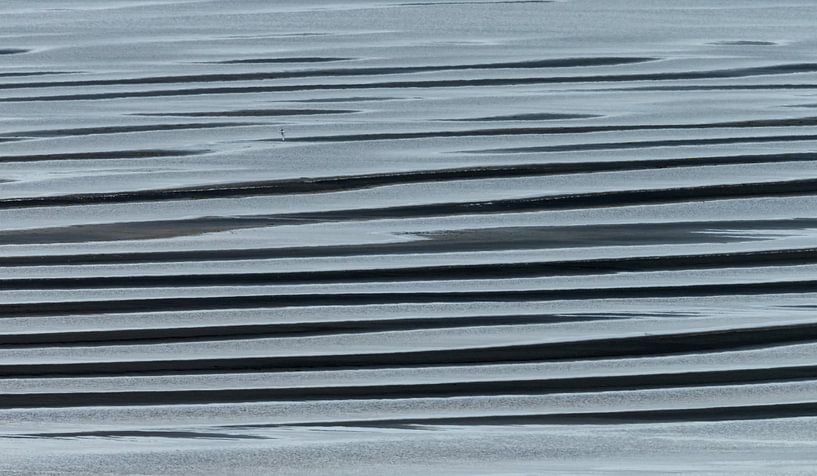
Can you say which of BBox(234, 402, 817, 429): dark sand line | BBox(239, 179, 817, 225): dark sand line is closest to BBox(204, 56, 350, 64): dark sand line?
BBox(239, 179, 817, 225): dark sand line

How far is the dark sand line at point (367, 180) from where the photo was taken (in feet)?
4.83

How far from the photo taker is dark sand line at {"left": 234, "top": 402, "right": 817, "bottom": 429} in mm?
1212

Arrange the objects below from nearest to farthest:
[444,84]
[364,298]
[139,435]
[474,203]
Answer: [139,435], [364,298], [474,203], [444,84]

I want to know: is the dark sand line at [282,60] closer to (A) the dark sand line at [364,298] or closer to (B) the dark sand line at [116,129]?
(B) the dark sand line at [116,129]

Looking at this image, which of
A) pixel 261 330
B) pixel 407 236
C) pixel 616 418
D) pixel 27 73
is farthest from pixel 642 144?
pixel 27 73

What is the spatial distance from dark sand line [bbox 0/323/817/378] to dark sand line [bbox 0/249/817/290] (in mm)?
109

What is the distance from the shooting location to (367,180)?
150cm

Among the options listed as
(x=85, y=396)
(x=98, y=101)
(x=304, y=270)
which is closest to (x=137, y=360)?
(x=85, y=396)

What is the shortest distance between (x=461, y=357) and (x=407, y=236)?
0.69 feet

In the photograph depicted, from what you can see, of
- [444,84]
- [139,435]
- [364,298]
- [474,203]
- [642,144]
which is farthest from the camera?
[444,84]

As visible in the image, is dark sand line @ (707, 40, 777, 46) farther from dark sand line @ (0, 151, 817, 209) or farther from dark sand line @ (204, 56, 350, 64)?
dark sand line @ (204, 56, 350, 64)

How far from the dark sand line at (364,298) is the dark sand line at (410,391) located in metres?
0.12

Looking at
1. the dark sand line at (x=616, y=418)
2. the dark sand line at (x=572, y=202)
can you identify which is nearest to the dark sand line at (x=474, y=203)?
the dark sand line at (x=572, y=202)

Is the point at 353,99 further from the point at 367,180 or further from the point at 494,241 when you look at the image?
the point at 494,241
